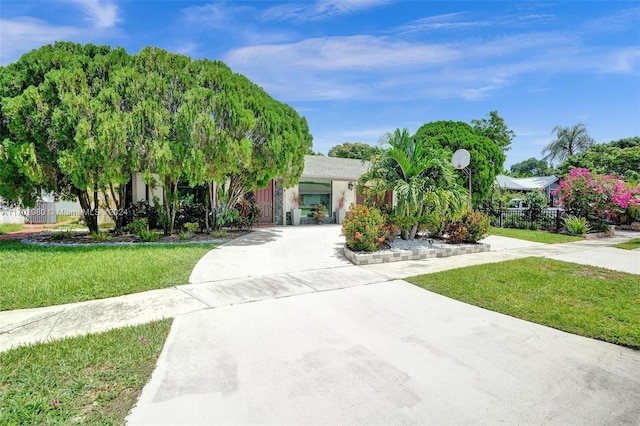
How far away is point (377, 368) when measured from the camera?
3062mm

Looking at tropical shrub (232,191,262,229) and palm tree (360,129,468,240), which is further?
tropical shrub (232,191,262,229)

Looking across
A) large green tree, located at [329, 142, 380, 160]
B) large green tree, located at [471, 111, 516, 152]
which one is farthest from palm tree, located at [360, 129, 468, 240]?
large green tree, located at [329, 142, 380, 160]

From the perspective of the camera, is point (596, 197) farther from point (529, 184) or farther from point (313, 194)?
point (529, 184)

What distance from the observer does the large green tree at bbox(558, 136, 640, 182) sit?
2559cm

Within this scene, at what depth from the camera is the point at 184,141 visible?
924cm

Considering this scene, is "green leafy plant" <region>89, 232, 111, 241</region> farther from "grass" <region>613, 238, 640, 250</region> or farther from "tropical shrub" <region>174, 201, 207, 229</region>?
"grass" <region>613, 238, 640, 250</region>

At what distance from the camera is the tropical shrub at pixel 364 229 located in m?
8.00

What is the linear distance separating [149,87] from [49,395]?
8807 mm

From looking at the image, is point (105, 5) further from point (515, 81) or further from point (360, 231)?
point (515, 81)

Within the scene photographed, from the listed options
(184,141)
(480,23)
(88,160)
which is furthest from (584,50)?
(88,160)

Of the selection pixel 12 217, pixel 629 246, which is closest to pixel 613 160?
pixel 629 246

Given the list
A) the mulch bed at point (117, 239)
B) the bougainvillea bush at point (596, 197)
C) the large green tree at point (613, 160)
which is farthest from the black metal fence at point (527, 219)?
the mulch bed at point (117, 239)

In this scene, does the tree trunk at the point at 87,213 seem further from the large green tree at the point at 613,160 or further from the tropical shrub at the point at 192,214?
the large green tree at the point at 613,160

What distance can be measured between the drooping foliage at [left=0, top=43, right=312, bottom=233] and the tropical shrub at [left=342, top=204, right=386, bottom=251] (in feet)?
12.5
